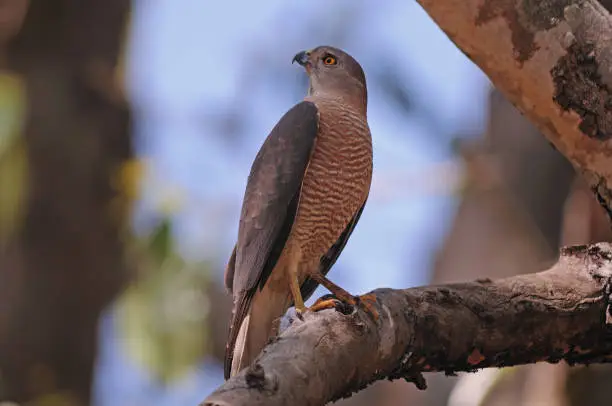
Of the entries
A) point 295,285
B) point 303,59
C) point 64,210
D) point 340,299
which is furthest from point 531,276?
point 64,210

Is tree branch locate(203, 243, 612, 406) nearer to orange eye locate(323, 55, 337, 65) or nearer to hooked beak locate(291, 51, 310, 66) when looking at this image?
orange eye locate(323, 55, 337, 65)

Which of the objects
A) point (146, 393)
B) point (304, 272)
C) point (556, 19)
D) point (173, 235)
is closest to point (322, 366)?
point (556, 19)

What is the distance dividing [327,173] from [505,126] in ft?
10.4

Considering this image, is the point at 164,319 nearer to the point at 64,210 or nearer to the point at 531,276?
the point at 64,210

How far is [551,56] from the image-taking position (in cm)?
364

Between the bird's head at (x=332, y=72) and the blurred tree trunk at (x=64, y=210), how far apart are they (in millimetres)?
1576

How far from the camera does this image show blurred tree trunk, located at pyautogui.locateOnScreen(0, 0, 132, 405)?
613 cm

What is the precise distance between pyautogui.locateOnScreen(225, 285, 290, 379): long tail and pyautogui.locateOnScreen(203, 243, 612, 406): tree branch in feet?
2.94

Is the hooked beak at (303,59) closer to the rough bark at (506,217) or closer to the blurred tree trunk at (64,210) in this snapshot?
the rough bark at (506,217)

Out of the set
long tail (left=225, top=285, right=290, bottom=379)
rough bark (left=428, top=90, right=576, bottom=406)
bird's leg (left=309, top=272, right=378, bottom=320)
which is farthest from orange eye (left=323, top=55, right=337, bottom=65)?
long tail (left=225, top=285, right=290, bottom=379)

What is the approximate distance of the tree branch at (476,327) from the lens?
3230 millimetres

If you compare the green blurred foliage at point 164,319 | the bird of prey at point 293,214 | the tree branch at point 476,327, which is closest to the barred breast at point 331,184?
the bird of prey at point 293,214

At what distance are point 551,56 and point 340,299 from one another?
1199mm

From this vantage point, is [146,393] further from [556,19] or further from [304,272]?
[556,19]
